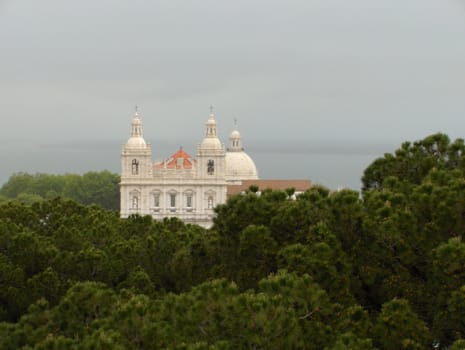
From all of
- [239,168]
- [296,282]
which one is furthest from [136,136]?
[296,282]

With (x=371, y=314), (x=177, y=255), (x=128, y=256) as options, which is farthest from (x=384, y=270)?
(x=128, y=256)

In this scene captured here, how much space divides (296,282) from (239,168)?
10608 cm

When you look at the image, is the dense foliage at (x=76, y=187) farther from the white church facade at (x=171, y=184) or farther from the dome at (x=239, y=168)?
the white church facade at (x=171, y=184)

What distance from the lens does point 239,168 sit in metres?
125

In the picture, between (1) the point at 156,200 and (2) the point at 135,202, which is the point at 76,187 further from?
→ (1) the point at 156,200

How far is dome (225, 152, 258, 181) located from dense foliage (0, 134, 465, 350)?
9666 cm

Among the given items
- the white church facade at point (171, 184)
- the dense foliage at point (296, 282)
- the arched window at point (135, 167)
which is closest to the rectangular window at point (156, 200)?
the white church facade at point (171, 184)

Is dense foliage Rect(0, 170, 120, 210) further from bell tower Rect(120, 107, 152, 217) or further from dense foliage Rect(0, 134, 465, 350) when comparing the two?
dense foliage Rect(0, 134, 465, 350)

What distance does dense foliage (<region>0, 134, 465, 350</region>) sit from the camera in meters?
18.5

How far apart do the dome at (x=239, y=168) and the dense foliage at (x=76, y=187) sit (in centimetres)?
1379

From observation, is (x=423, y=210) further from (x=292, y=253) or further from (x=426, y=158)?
→ (x=426, y=158)

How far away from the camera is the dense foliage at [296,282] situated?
60.7 feet

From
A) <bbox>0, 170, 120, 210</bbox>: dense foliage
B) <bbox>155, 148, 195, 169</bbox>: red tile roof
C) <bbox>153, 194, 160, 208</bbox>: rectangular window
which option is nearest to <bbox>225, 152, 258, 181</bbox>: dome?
<bbox>0, 170, 120, 210</bbox>: dense foliage

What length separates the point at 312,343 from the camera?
63.8 ft
